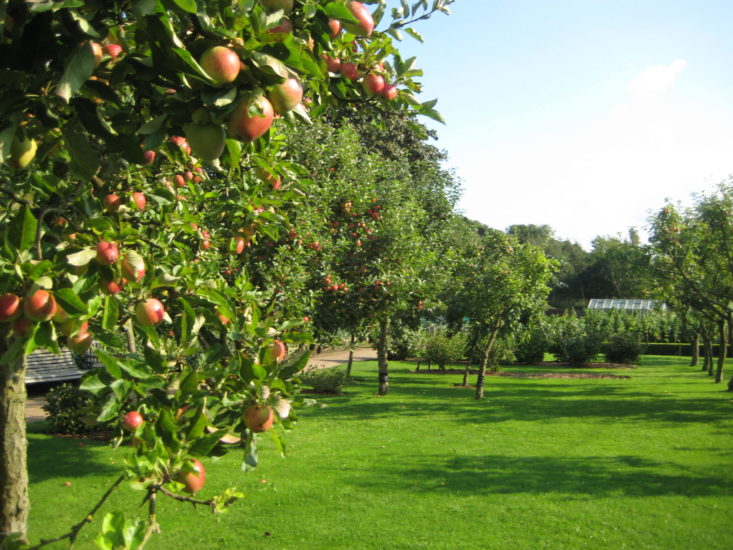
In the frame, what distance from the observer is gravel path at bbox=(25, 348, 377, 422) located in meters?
12.5

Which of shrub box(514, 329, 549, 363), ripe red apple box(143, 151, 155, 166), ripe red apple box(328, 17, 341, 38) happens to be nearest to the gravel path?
shrub box(514, 329, 549, 363)

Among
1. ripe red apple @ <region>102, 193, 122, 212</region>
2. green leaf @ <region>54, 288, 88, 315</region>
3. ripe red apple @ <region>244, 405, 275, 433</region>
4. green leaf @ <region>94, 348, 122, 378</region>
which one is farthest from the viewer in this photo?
ripe red apple @ <region>102, 193, 122, 212</region>

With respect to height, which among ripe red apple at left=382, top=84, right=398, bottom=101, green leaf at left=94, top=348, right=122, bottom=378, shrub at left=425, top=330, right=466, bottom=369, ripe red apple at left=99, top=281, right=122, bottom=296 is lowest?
shrub at left=425, top=330, right=466, bottom=369

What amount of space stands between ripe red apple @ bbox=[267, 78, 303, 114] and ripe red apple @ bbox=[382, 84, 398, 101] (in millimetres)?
945

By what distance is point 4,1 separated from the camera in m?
1.30

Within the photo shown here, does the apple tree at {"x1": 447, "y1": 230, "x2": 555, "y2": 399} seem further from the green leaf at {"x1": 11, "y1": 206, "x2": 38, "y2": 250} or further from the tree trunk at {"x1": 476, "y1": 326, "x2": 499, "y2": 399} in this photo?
the green leaf at {"x1": 11, "y1": 206, "x2": 38, "y2": 250}

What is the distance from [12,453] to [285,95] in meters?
2.15

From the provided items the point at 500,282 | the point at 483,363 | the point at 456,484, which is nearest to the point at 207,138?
the point at 456,484

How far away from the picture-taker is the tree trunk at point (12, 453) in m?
2.51

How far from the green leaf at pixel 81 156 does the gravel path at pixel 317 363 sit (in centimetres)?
1181

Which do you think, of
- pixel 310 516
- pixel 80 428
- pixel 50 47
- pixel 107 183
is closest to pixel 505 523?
pixel 310 516

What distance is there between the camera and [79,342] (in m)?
2.02

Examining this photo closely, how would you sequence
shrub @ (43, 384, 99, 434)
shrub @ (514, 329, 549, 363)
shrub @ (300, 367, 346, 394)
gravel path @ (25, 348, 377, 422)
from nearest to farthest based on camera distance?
shrub @ (43, 384, 99, 434) < gravel path @ (25, 348, 377, 422) < shrub @ (300, 367, 346, 394) < shrub @ (514, 329, 549, 363)

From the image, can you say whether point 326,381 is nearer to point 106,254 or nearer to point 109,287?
point 109,287
